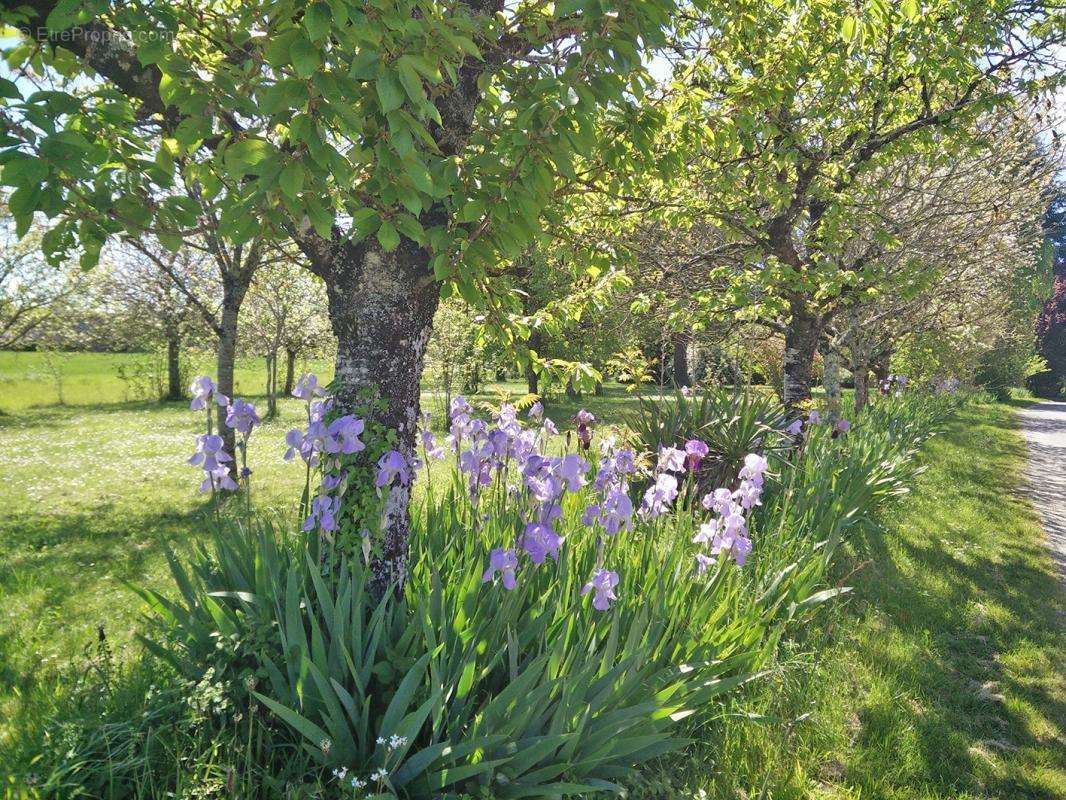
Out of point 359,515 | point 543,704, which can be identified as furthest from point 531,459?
point 543,704

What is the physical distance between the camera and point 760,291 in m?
6.27

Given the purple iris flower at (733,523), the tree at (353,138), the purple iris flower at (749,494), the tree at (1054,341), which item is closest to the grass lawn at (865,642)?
the purple iris flower at (733,523)

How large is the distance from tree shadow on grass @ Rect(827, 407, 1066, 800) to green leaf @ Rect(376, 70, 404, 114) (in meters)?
3.39

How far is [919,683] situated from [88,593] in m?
5.79

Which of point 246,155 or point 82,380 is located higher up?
point 246,155

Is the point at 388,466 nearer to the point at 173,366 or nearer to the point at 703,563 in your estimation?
the point at 703,563

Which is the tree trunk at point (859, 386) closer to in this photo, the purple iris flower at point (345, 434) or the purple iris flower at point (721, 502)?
the purple iris flower at point (721, 502)

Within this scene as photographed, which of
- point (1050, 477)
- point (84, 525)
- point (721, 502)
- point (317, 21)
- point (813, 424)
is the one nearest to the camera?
point (317, 21)

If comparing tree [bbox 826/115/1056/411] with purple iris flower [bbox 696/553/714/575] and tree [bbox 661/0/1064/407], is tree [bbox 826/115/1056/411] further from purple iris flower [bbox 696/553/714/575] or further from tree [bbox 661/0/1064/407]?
purple iris flower [bbox 696/553/714/575]

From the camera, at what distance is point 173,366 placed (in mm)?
20875

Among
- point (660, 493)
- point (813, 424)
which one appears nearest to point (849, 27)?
point (660, 493)

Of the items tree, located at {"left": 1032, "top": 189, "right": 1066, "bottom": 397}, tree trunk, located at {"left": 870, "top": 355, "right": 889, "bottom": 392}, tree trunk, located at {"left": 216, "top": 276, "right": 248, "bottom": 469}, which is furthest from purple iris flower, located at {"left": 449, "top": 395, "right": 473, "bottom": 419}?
tree, located at {"left": 1032, "top": 189, "right": 1066, "bottom": 397}

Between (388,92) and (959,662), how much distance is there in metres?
4.68

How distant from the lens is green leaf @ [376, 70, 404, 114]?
181 centimetres
